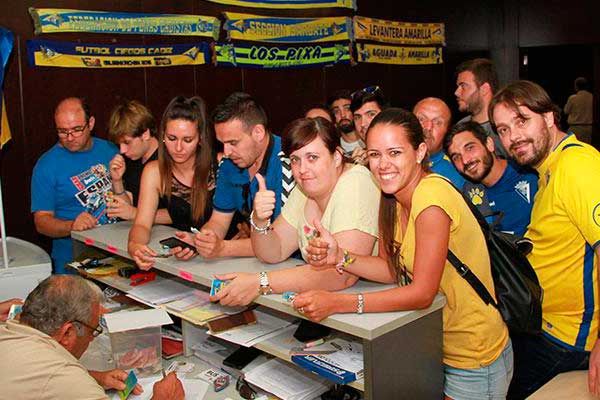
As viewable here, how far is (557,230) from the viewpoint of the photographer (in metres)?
2.16

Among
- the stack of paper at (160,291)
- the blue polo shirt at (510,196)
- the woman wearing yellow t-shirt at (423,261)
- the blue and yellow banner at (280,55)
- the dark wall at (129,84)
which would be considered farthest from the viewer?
the blue and yellow banner at (280,55)

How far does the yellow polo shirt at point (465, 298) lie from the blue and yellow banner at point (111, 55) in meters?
3.95

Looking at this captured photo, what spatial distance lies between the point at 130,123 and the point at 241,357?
1712 millimetres

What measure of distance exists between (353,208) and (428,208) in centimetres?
33

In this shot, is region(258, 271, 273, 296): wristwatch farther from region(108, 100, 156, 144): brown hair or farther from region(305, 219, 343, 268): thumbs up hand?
region(108, 100, 156, 144): brown hair

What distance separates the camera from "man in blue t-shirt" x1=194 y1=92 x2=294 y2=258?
2.83 metres

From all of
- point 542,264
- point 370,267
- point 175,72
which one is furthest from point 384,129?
point 175,72

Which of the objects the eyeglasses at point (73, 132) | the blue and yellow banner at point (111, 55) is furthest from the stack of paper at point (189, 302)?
the blue and yellow banner at point (111, 55)

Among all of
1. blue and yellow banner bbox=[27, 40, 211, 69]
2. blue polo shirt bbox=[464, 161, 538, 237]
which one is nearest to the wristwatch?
blue polo shirt bbox=[464, 161, 538, 237]

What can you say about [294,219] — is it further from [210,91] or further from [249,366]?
[210,91]

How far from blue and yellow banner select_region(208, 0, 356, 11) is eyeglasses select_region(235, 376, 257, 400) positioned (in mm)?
4546

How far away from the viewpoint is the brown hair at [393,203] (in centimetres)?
200

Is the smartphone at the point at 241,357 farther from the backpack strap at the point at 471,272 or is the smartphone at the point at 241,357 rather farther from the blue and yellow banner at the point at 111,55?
the blue and yellow banner at the point at 111,55

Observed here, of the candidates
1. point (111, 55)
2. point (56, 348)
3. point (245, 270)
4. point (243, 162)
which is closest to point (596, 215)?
point (245, 270)
